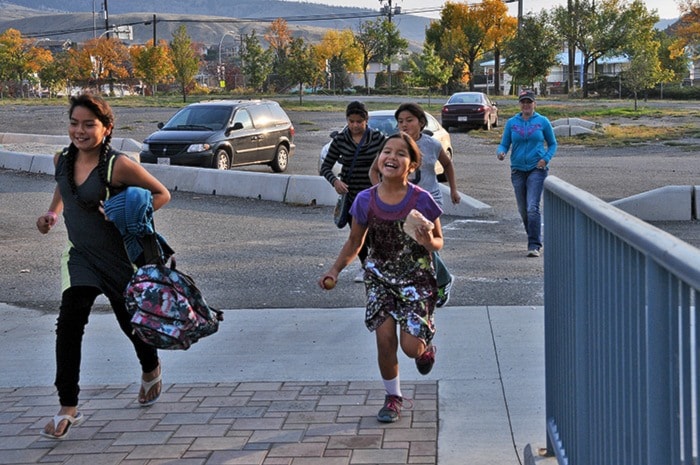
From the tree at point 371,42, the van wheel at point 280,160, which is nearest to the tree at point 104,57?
the tree at point 371,42

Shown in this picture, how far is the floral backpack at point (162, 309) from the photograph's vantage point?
17.5 ft

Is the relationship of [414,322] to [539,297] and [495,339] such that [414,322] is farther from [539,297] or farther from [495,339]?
[539,297]

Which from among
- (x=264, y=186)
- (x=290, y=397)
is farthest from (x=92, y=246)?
(x=264, y=186)

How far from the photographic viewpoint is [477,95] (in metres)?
39.2

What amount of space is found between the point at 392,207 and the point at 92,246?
5.14 ft

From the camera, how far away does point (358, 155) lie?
8406 mm

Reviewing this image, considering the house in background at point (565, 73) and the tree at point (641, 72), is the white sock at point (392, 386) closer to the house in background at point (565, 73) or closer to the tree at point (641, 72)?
the tree at point (641, 72)

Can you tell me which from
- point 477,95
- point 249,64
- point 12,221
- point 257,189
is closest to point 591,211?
point 12,221

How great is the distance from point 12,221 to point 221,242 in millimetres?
3755

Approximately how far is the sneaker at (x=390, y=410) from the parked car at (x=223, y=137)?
48.6 ft

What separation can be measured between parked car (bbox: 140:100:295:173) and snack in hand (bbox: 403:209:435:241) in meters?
15.1

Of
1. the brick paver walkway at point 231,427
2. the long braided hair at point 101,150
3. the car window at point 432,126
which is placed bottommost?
the brick paver walkway at point 231,427

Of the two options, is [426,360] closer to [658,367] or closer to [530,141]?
[658,367]

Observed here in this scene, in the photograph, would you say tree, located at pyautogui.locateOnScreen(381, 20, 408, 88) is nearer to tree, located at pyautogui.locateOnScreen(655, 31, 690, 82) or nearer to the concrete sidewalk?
tree, located at pyautogui.locateOnScreen(655, 31, 690, 82)
